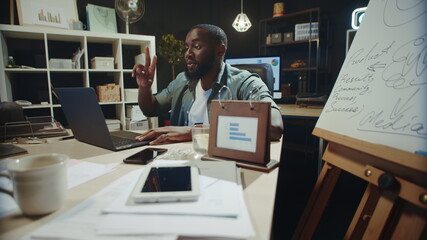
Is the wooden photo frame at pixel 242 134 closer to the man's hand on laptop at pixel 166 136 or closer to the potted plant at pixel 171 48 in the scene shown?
the man's hand on laptop at pixel 166 136

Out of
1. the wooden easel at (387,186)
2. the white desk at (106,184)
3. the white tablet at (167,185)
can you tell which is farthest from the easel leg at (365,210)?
the white tablet at (167,185)

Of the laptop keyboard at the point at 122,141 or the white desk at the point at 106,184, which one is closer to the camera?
the white desk at the point at 106,184

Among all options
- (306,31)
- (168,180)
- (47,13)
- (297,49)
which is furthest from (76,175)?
(297,49)

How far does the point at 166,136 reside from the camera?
1154 mm

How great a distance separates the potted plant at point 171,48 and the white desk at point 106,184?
8.88 feet

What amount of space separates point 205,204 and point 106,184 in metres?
0.31

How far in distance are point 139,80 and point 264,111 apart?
1.04 meters

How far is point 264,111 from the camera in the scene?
2.57 ft

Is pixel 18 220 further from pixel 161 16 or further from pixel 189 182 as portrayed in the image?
pixel 161 16

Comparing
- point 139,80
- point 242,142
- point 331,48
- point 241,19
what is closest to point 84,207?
point 242,142

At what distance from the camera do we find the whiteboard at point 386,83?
0.70 metres

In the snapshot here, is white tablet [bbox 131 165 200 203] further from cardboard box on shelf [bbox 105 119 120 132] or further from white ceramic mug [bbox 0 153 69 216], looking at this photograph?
cardboard box on shelf [bbox 105 119 120 132]

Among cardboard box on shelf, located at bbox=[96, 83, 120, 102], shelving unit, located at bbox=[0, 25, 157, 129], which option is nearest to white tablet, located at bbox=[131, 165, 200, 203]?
shelving unit, located at bbox=[0, 25, 157, 129]

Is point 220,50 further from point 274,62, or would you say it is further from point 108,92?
point 108,92
